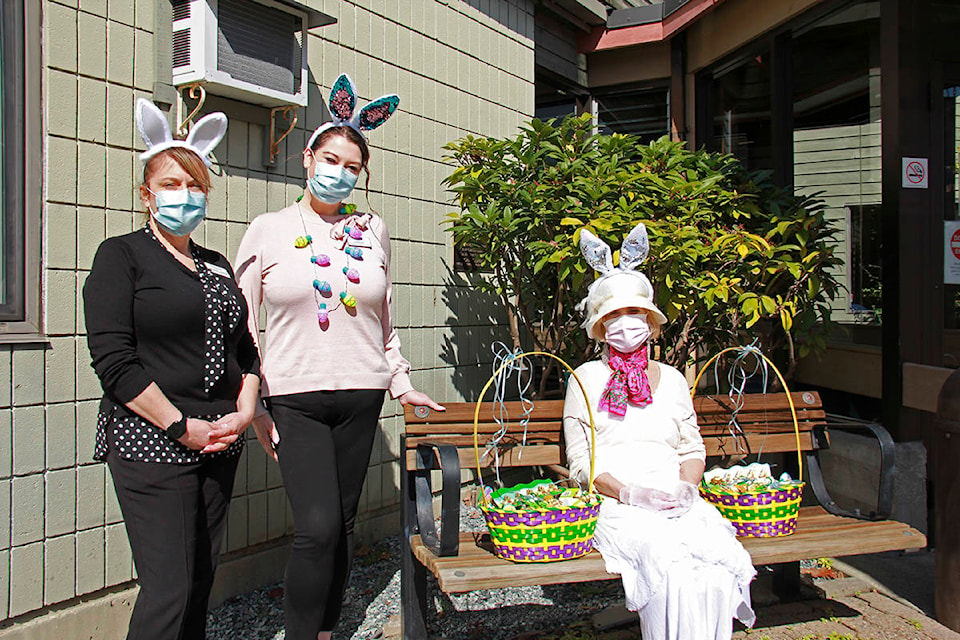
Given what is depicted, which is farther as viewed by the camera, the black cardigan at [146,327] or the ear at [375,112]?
the ear at [375,112]

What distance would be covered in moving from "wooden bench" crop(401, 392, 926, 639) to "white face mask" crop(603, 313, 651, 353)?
19.3 inches

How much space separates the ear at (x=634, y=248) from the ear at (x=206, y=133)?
63.6 inches

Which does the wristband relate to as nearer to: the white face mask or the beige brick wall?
the beige brick wall

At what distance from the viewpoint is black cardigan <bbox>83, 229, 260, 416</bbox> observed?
220 centimetres

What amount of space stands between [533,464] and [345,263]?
123 centimetres

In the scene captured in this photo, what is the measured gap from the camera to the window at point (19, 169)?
9.23 ft

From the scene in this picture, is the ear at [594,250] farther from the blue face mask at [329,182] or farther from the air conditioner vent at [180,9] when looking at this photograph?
the air conditioner vent at [180,9]

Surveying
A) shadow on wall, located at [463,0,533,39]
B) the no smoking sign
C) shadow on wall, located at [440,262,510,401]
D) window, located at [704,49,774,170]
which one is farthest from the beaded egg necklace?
window, located at [704,49,774,170]

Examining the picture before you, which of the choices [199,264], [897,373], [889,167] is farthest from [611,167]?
[199,264]

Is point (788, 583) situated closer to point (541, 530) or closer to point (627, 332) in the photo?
point (627, 332)

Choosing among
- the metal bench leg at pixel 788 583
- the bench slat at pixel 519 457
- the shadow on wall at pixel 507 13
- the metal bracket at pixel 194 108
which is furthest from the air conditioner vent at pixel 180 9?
the metal bench leg at pixel 788 583

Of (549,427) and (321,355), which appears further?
(549,427)

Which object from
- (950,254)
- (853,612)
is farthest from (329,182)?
(950,254)

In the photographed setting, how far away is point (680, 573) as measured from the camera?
260 cm
